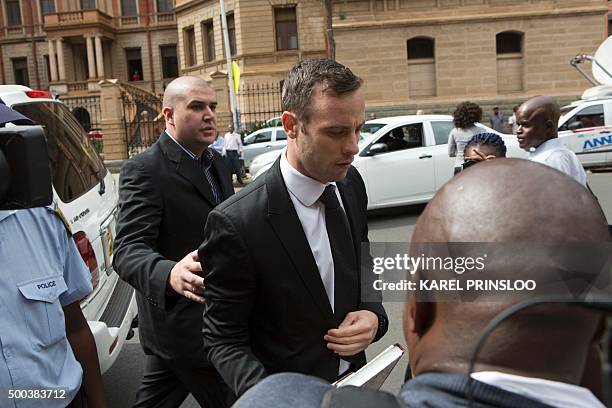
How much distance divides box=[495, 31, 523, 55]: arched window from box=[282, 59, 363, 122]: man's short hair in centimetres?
2933

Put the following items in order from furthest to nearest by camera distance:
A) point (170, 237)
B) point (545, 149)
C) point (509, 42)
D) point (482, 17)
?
1. point (509, 42)
2. point (482, 17)
3. point (545, 149)
4. point (170, 237)

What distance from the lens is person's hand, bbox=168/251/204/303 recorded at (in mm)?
2061

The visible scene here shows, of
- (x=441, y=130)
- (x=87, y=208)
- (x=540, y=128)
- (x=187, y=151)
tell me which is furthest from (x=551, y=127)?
(x=441, y=130)

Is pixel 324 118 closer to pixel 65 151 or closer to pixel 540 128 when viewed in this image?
pixel 65 151

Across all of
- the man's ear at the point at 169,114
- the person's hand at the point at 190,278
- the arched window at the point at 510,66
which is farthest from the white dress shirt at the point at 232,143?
the arched window at the point at 510,66

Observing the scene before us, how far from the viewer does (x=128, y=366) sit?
4.49 m

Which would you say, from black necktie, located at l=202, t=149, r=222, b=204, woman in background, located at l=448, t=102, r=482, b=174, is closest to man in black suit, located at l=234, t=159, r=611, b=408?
black necktie, located at l=202, t=149, r=222, b=204

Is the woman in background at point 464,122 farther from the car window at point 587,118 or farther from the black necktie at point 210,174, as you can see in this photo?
the car window at point 587,118

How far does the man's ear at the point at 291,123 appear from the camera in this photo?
197cm

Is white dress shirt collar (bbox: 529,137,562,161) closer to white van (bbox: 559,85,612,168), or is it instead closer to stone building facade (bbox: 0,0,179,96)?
white van (bbox: 559,85,612,168)

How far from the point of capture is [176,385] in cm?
281

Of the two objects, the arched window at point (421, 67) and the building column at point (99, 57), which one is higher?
the building column at point (99, 57)

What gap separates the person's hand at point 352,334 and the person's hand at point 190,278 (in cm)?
51

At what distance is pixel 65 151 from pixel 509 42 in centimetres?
2902
